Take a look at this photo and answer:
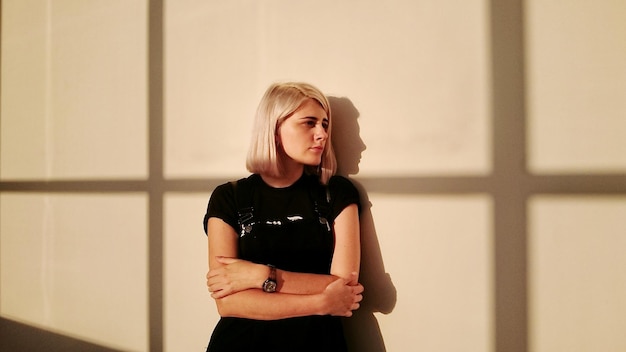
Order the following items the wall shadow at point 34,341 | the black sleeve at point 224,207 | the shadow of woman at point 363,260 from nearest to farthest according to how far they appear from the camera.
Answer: the black sleeve at point 224,207
the shadow of woman at point 363,260
the wall shadow at point 34,341

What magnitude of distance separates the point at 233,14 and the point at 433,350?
62.1 inches

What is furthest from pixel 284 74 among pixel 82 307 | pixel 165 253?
pixel 82 307

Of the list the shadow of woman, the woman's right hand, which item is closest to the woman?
the woman's right hand

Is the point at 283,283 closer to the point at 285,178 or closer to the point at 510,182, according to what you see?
the point at 285,178

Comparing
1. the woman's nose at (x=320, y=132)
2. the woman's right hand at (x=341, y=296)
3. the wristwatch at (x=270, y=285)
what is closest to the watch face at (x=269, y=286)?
the wristwatch at (x=270, y=285)

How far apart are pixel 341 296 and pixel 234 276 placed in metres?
0.35

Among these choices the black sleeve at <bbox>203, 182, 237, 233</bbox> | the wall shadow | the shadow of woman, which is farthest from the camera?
the wall shadow

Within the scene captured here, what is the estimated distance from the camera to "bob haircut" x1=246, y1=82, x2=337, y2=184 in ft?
4.38

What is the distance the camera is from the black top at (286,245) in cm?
126

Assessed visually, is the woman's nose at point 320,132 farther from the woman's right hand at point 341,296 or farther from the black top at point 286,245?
the woman's right hand at point 341,296

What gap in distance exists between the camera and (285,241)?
129 cm

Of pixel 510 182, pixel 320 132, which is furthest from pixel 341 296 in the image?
pixel 510 182

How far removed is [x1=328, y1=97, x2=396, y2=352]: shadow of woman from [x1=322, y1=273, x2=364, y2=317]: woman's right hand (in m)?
0.20

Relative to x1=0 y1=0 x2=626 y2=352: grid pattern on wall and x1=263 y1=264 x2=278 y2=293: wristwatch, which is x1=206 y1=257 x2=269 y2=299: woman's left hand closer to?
x1=263 y1=264 x2=278 y2=293: wristwatch
